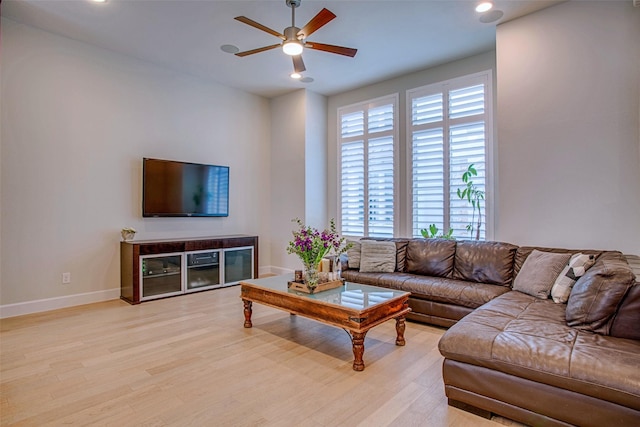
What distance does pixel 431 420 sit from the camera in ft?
6.50

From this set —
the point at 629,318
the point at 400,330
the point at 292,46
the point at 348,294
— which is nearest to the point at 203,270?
the point at 348,294

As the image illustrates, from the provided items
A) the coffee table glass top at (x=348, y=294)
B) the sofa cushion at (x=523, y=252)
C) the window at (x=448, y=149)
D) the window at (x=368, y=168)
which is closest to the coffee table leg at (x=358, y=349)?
the coffee table glass top at (x=348, y=294)

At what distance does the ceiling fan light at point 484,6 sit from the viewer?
11.2 feet

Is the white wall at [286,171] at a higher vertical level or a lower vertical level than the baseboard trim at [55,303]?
higher

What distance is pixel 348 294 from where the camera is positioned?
3.09 metres

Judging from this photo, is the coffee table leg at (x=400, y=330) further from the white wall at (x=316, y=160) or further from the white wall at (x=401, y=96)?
the white wall at (x=316, y=160)

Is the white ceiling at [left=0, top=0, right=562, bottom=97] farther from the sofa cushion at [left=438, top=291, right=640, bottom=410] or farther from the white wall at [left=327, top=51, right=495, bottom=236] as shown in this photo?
the sofa cushion at [left=438, top=291, right=640, bottom=410]

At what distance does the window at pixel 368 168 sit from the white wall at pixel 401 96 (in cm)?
11

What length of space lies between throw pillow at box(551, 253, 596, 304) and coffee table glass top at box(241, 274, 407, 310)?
4.04 feet

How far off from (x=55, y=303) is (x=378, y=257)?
405 cm

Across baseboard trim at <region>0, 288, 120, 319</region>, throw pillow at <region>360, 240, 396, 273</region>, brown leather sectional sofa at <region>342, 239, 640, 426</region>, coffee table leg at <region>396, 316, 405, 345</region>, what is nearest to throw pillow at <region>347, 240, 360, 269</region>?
throw pillow at <region>360, 240, 396, 273</region>

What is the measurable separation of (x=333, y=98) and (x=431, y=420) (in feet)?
18.2

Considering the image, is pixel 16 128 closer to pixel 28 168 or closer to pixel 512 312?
pixel 28 168

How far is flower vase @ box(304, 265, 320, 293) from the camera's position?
3145 mm
